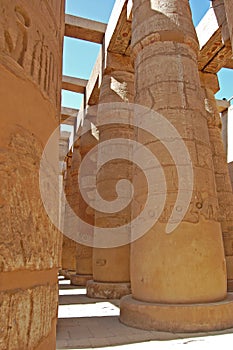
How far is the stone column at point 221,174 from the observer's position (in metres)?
7.23

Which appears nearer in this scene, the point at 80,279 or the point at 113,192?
the point at 113,192

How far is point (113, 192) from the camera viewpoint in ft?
24.1

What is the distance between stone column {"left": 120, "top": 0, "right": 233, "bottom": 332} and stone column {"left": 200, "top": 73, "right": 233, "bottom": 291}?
252 centimetres

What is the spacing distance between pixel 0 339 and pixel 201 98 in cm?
462

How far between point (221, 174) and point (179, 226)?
4.43 meters

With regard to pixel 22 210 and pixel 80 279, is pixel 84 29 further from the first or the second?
pixel 22 210

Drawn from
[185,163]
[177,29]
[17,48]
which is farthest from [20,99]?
[177,29]

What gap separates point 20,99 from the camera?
1229mm

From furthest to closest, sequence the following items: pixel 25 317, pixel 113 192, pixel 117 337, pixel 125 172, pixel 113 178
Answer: pixel 125 172, pixel 113 178, pixel 113 192, pixel 117 337, pixel 25 317

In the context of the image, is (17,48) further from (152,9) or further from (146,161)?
(152,9)

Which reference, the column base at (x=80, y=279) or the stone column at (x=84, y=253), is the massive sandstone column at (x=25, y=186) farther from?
the stone column at (x=84, y=253)

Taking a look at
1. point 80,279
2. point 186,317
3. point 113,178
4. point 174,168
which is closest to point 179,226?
point 174,168


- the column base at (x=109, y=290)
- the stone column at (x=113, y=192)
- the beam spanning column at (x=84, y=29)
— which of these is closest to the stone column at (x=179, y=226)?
the column base at (x=109, y=290)

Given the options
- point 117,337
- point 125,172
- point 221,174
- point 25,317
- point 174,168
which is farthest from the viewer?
point 221,174
